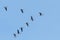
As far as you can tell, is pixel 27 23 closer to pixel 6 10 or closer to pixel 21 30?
pixel 21 30

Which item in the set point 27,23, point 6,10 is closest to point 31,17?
point 27,23

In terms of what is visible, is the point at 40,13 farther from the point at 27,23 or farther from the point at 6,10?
the point at 6,10

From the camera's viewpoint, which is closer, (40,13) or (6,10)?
(6,10)

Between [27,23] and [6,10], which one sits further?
[27,23]

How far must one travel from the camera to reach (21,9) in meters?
45.7

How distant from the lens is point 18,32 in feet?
152

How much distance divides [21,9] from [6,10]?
276 cm

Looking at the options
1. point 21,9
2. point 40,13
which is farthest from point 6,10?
point 40,13

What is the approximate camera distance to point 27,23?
153 feet

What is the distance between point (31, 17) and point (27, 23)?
1156 mm

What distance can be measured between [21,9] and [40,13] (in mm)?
2990

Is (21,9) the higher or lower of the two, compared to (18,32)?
higher

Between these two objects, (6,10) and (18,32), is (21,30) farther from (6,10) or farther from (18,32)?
(6,10)

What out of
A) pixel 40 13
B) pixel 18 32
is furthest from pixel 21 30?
pixel 40 13
